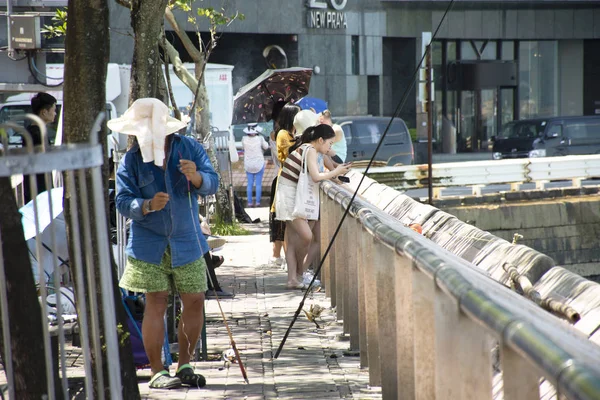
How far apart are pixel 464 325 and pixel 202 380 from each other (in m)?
2.83

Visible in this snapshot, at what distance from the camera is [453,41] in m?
40.7

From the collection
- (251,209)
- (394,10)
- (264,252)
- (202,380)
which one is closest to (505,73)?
(394,10)

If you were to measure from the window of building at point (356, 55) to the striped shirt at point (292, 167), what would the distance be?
27.0 m

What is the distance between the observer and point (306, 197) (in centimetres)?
938

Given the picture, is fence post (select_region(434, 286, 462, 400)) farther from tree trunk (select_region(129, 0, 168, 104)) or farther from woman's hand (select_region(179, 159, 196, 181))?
tree trunk (select_region(129, 0, 168, 104))

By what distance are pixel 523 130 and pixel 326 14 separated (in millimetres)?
8069

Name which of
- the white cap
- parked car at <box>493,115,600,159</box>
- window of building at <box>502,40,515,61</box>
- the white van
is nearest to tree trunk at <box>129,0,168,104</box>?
the white cap

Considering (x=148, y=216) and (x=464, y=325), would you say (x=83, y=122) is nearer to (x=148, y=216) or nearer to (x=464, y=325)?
(x=148, y=216)

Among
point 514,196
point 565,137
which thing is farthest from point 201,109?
point 565,137

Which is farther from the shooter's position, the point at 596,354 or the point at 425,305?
the point at 425,305

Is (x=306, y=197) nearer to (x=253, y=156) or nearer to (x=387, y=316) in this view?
(x=387, y=316)

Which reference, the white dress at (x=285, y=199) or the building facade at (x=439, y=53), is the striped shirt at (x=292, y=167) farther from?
the building facade at (x=439, y=53)

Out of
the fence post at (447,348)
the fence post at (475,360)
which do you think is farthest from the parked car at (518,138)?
the fence post at (475,360)

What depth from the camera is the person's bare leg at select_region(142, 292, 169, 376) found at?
5844 millimetres
